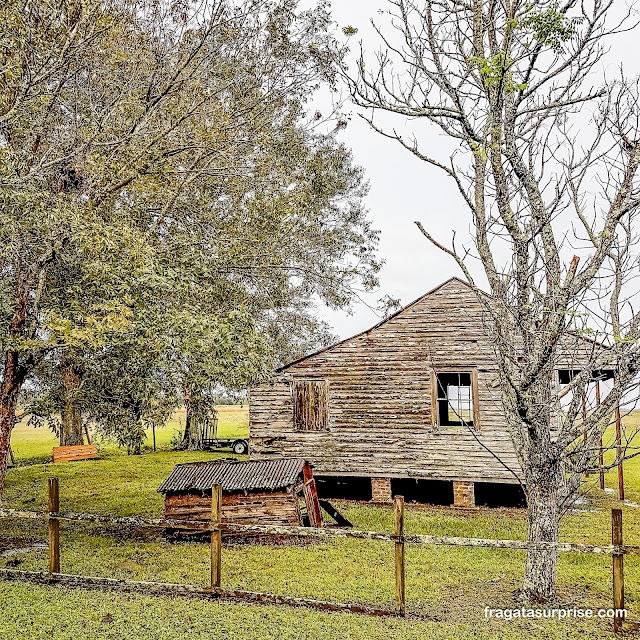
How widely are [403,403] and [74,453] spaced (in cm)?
1842

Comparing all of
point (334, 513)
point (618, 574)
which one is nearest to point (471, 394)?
point (334, 513)

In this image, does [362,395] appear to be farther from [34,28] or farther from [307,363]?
[34,28]

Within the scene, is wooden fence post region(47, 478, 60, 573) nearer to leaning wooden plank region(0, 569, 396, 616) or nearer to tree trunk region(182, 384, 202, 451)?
leaning wooden plank region(0, 569, 396, 616)

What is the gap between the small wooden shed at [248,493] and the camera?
1252 cm

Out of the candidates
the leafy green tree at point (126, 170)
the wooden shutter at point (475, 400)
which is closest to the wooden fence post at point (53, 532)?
the leafy green tree at point (126, 170)

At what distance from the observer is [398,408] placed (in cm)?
1811

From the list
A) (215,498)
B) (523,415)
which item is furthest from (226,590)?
(523,415)

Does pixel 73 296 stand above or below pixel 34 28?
below

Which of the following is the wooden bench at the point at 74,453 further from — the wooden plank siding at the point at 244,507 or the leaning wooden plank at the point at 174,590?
the leaning wooden plank at the point at 174,590

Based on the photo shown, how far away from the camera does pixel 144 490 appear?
20891 mm

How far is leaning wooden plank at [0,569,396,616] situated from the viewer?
8.36 m

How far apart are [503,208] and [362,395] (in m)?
10.5

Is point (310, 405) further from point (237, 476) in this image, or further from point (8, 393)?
point (8, 393)

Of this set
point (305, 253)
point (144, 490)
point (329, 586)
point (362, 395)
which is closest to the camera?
point (329, 586)
